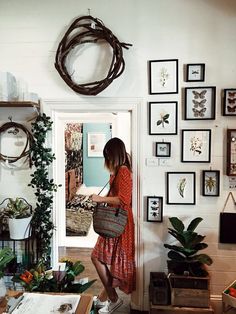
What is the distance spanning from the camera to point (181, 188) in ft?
9.13

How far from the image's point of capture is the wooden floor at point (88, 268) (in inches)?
118

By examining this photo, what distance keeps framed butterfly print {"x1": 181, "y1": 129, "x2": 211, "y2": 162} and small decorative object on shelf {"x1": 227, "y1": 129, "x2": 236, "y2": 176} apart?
170mm

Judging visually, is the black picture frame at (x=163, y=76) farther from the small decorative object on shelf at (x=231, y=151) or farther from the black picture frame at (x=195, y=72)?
the small decorative object on shelf at (x=231, y=151)

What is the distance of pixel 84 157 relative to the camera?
7.14m

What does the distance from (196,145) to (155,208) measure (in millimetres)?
693

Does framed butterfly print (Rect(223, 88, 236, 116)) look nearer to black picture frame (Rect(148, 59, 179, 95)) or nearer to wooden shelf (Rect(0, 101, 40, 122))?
black picture frame (Rect(148, 59, 179, 95))

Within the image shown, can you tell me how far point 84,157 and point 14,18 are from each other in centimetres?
449

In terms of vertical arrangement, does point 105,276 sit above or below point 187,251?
below

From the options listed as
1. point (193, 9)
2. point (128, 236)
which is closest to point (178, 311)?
point (128, 236)

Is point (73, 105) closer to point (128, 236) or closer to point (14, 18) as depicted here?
point (14, 18)

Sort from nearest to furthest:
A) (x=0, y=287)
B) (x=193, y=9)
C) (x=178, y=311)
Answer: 1. (x=0, y=287)
2. (x=178, y=311)
3. (x=193, y=9)

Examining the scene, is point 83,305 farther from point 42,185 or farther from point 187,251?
point 42,185

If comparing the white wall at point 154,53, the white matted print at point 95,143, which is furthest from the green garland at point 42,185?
the white matted print at point 95,143

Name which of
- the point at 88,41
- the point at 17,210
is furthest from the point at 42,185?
the point at 88,41
